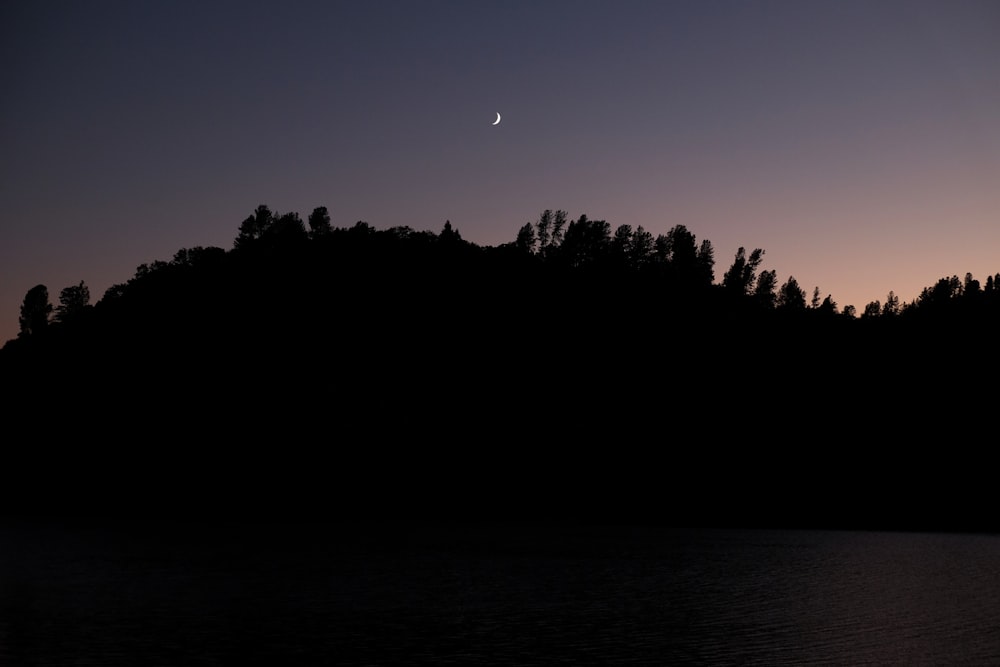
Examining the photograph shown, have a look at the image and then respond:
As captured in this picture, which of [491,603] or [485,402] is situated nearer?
[491,603]

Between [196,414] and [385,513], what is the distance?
39748 millimetres

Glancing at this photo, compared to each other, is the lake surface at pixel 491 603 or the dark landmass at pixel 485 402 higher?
the dark landmass at pixel 485 402

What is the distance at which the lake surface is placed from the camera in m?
37.4

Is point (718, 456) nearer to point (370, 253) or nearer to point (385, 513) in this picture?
point (385, 513)

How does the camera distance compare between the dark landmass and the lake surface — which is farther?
the dark landmass

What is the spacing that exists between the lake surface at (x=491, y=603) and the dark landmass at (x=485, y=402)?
49.1m

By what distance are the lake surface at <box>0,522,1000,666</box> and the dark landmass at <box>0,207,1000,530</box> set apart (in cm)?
4906

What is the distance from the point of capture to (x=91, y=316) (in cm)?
19038

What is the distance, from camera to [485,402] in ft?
558

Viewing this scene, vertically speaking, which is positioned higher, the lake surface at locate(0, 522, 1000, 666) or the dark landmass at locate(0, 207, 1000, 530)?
the dark landmass at locate(0, 207, 1000, 530)

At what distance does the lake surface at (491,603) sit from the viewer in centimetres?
3738

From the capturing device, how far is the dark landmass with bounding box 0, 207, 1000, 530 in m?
158

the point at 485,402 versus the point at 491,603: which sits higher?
the point at 485,402

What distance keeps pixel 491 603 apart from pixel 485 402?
379 ft
